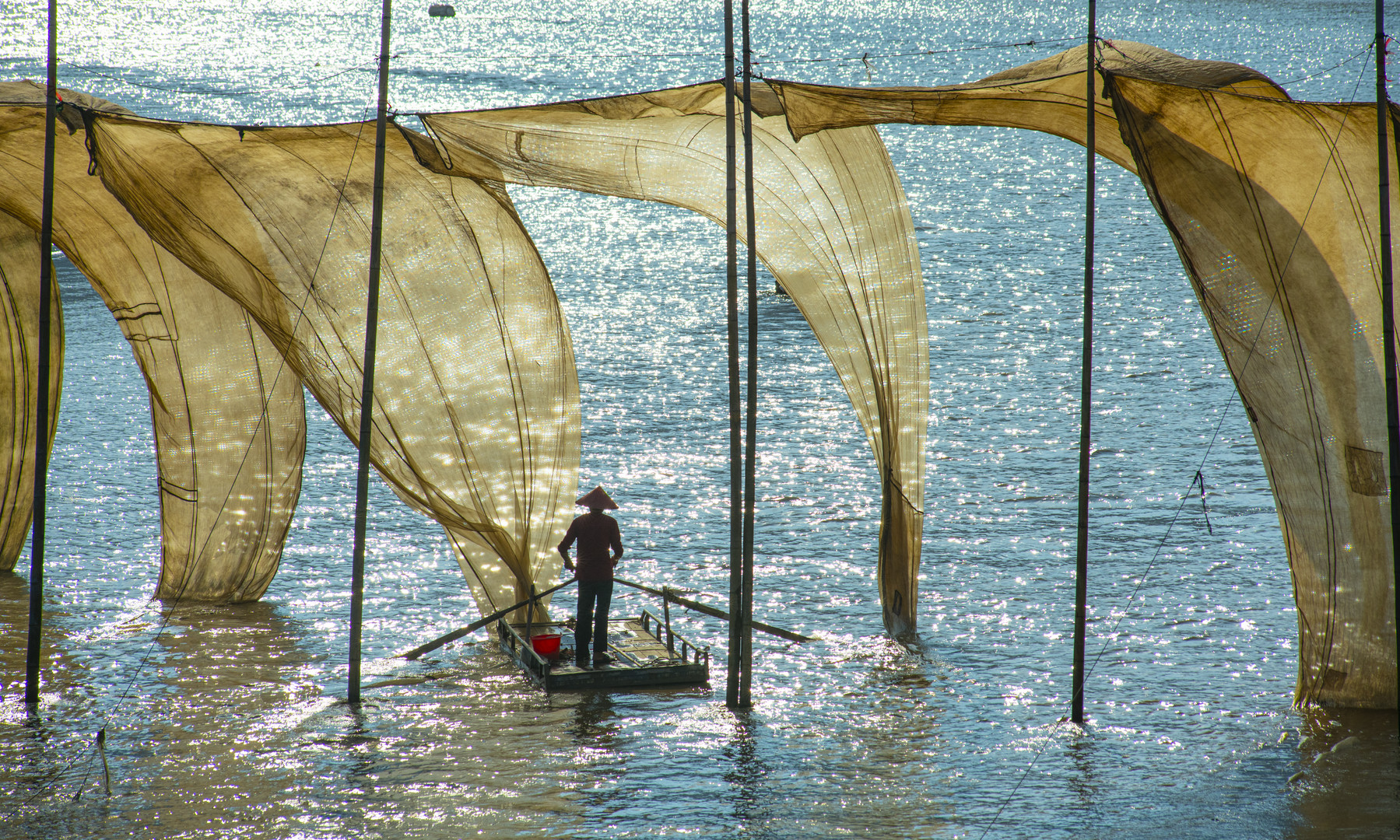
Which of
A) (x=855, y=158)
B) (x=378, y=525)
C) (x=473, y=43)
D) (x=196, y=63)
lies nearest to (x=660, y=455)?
(x=378, y=525)

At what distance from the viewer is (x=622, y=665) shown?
50.2ft

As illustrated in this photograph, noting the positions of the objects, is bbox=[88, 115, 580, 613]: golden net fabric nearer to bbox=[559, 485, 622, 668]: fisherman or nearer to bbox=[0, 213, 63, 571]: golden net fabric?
bbox=[559, 485, 622, 668]: fisherman

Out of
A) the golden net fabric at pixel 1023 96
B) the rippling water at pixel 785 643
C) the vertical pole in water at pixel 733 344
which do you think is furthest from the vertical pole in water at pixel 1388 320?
the vertical pole in water at pixel 733 344

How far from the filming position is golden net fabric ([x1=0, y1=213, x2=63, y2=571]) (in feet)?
A: 62.7

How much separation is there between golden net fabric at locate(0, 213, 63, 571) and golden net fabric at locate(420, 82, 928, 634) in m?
8.18

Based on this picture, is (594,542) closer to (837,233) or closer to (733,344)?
(733,344)

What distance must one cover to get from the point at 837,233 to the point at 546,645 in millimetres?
6418

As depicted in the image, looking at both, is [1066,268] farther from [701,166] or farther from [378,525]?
[701,166]

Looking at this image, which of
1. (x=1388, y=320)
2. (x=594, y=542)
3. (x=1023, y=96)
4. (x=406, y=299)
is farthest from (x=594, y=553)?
(x=1388, y=320)

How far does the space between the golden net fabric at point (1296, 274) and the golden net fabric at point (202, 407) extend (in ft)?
30.0

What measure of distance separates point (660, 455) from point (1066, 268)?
27937 mm

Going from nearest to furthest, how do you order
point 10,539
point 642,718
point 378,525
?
point 642,718
point 10,539
point 378,525

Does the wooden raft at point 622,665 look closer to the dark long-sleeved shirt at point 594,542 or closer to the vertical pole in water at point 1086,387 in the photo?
the dark long-sleeved shirt at point 594,542

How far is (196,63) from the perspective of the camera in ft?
384
